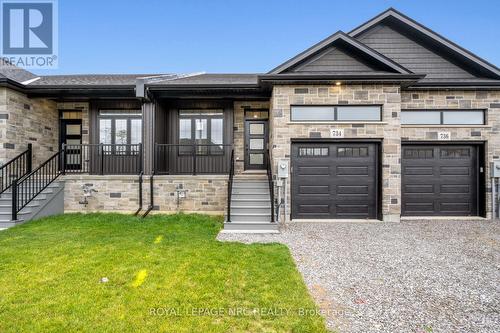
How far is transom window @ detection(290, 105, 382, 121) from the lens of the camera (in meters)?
7.86

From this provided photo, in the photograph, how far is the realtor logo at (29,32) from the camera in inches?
363

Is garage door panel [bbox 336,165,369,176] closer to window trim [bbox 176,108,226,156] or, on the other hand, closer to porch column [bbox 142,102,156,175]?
window trim [bbox 176,108,226,156]

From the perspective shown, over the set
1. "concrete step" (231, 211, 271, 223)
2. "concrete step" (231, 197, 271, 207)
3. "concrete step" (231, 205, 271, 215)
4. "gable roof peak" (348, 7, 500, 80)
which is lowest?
"concrete step" (231, 211, 271, 223)

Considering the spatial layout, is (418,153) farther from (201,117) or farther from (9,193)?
(9,193)

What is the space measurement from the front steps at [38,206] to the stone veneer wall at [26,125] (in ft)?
5.19

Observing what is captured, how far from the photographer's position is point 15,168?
8523 mm

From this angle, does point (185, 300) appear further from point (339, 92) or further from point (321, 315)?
point (339, 92)

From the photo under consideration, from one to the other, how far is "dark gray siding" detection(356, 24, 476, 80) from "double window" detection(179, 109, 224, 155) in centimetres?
602

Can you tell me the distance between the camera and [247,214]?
696 centimetres

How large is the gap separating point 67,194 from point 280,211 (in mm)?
6927

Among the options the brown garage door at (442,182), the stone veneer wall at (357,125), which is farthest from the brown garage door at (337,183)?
the brown garage door at (442,182)

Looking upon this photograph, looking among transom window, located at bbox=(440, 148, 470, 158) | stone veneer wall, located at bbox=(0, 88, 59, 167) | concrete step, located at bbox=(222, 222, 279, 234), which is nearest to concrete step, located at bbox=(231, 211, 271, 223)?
concrete step, located at bbox=(222, 222, 279, 234)

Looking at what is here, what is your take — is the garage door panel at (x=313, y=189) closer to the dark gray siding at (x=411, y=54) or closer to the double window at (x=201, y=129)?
the double window at (x=201, y=129)

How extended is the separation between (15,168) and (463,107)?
14.7 m
